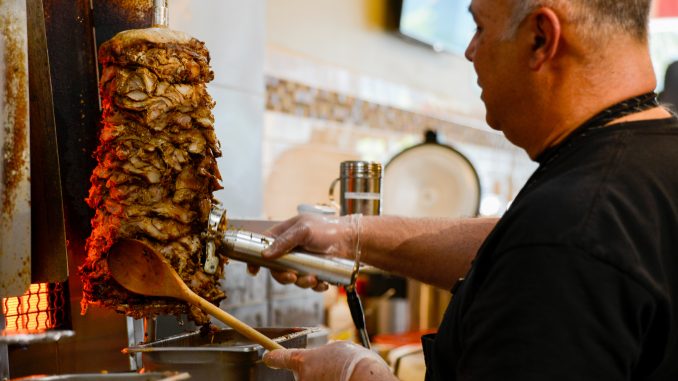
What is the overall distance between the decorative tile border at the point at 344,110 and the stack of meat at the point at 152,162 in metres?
1.73

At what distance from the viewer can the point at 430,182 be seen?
2.95 m

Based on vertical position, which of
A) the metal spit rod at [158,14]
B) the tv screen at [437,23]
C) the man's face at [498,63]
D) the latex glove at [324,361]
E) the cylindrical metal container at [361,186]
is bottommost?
the latex glove at [324,361]

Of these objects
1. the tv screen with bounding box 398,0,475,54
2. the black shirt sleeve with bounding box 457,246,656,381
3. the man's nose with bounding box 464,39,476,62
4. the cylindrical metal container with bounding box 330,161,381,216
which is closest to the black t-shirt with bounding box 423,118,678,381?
the black shirt sleeve with bounding box 457,246,656,381

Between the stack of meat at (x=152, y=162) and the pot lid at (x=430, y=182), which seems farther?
the pot lid at (x=430, y=182)

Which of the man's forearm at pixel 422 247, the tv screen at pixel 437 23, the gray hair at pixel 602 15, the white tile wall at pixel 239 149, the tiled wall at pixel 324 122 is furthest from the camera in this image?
the tv screen at pixel 437 23

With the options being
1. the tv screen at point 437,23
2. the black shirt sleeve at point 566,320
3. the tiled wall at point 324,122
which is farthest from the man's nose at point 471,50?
the tv screen at point 437,23

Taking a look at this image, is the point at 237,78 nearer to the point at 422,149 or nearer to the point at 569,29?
the point at 422,149

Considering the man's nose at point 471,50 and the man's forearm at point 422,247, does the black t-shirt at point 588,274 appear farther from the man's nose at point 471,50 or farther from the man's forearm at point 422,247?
the man's forearm at point 422,247

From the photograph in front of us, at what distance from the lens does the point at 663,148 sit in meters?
0.79

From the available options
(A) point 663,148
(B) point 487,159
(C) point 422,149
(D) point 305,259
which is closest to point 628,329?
(A) point 663,148

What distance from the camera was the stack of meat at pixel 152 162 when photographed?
3.43ft

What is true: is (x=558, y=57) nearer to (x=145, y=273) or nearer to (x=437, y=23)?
(x=145, y=273)

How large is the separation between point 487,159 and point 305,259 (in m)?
3.79

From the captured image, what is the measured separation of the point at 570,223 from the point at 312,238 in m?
0.62
